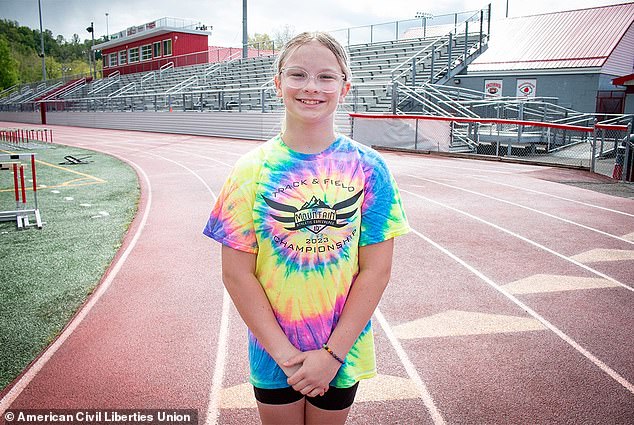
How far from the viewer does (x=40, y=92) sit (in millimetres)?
57312

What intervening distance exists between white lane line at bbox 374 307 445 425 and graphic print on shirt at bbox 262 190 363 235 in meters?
1.86

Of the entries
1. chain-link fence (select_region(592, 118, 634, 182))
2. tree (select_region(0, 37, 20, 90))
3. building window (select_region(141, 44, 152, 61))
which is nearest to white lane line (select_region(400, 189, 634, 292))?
chain-link fence (select_region(592, 118, 634, 182))

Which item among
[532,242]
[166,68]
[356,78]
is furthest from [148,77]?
[532,242]

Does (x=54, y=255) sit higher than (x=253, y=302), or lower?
A: lower

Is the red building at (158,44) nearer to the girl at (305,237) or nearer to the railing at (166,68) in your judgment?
the railing at (166,68)

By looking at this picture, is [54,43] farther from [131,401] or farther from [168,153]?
[131,401]

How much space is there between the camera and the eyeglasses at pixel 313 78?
5.71ft

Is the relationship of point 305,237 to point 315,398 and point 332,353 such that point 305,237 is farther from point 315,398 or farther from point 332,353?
point 315,398

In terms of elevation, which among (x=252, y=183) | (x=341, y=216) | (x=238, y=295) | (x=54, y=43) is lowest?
(x=238, y=295)

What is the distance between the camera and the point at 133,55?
5544 cm

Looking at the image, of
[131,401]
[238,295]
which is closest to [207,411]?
[131,401]

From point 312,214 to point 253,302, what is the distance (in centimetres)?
36

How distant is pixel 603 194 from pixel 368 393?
9.10m

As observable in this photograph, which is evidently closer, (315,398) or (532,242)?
(315,398)
